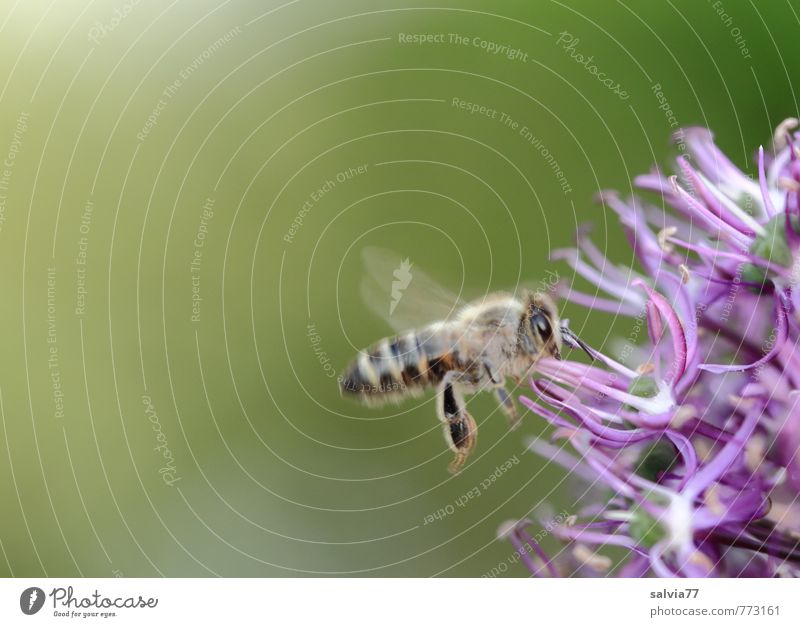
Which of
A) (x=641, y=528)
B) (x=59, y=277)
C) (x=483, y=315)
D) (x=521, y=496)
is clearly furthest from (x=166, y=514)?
(x=641, y=528)

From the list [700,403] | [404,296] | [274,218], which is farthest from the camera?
[274,218]

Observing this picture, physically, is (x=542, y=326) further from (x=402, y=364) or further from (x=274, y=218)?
(x=274, y=218)

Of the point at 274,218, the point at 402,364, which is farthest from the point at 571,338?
the point at 274,218
